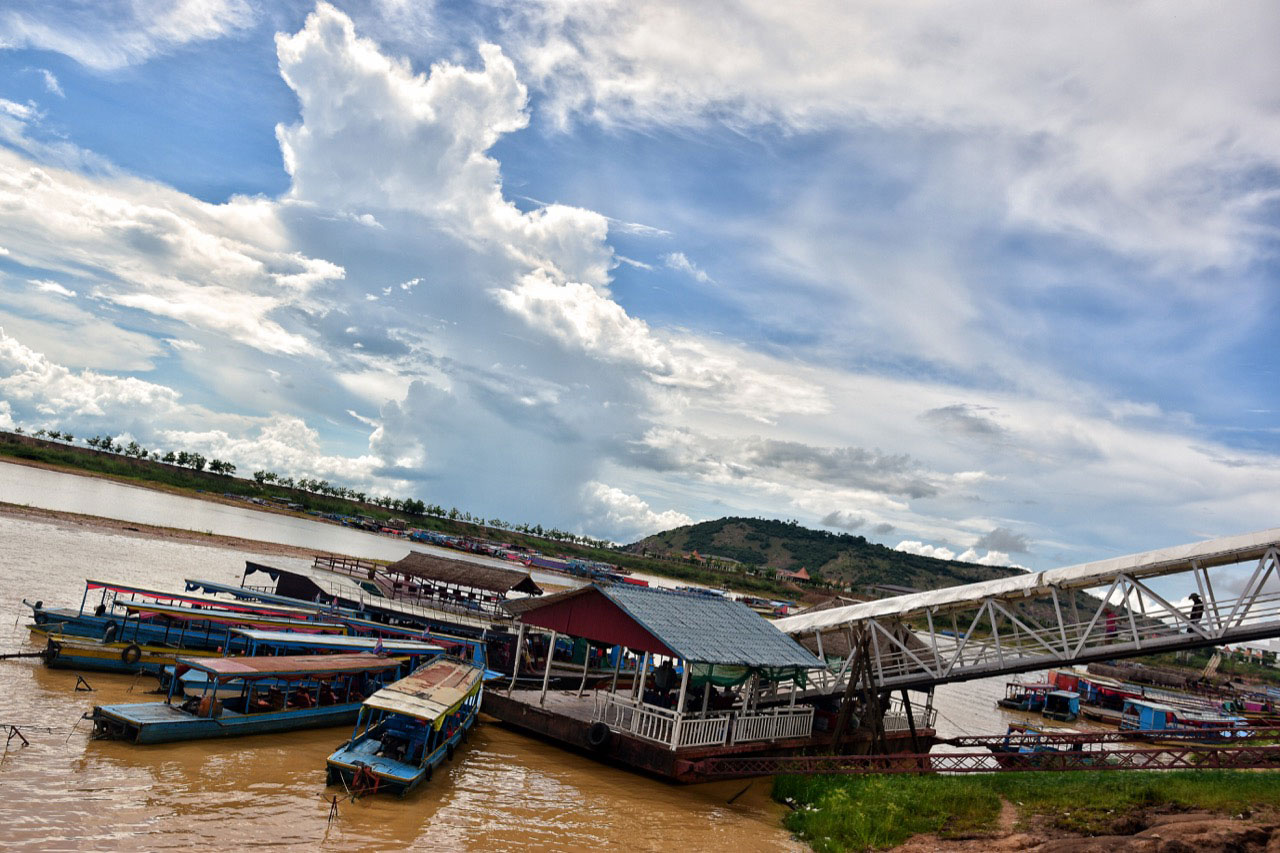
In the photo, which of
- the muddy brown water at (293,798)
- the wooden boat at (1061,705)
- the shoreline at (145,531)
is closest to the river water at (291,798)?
the muddy brown water at (293,798)

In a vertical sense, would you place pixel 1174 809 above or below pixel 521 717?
above

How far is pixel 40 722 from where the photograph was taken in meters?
16.8

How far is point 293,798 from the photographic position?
15.0 meters

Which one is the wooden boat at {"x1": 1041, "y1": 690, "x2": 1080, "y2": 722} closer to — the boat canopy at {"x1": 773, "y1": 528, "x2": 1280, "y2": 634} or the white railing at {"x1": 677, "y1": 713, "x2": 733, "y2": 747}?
the boat canopy at {"x1": 773, "y1": 528, "x2": 1280, "y2": 634}

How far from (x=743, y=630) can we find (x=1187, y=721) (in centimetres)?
3378

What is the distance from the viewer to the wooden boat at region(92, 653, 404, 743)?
16.4 metres

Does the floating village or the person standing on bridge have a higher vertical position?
the person standing on bridge

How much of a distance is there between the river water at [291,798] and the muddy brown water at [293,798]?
0.12 feet

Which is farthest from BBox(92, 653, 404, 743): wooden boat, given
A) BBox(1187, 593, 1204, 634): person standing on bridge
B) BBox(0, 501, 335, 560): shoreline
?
BBox(0, 501, 335, 560): shoreline

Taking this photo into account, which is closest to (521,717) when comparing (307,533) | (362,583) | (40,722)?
(40,722)

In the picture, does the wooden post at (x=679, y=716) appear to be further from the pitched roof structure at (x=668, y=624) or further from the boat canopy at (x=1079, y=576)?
the boat canopy at (x=1079, y=576)

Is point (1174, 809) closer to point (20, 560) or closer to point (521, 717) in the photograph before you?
point (521, 717)

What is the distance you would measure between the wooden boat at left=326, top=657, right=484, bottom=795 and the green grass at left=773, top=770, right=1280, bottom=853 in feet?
27.6

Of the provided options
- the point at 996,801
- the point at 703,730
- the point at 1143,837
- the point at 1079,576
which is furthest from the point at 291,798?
the point at 1079,576
